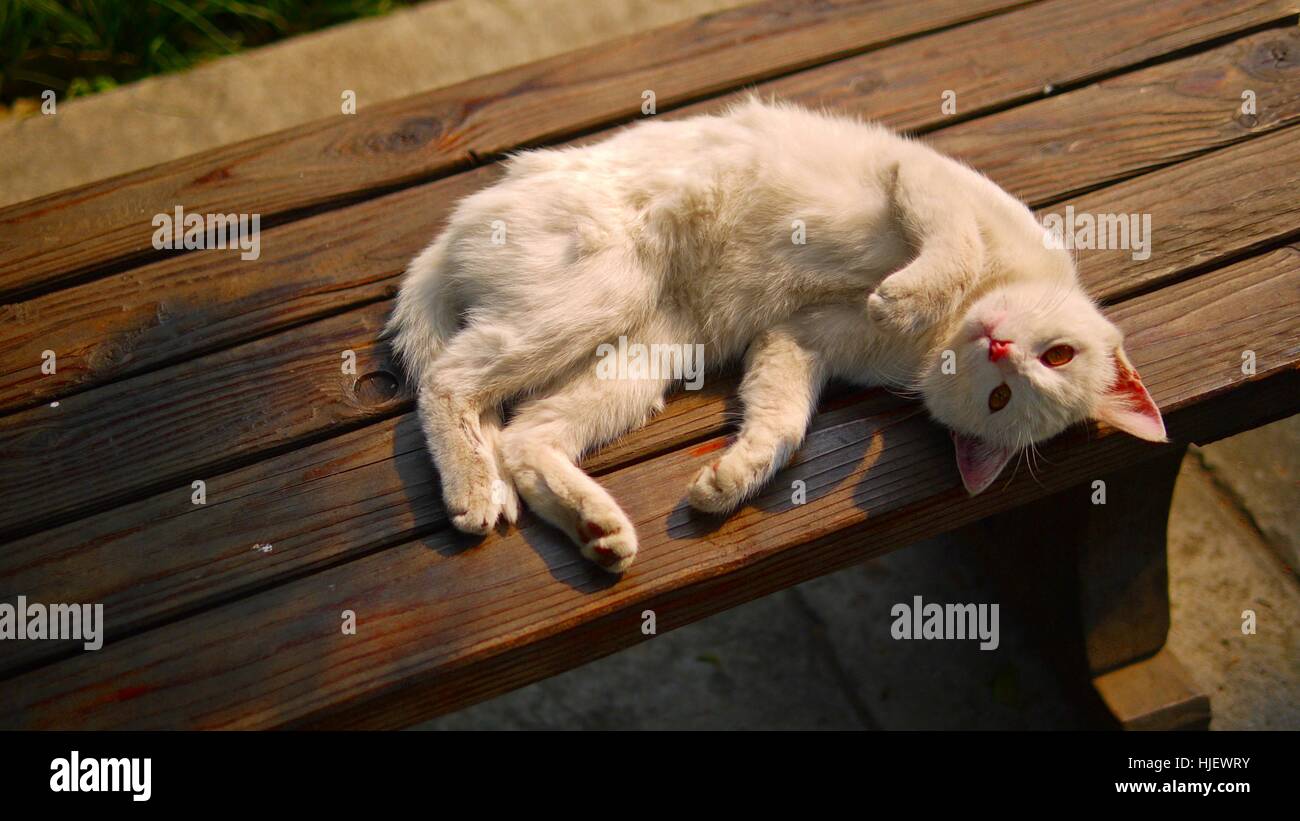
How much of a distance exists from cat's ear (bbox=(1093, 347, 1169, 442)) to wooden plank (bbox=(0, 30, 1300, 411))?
0.66 meters

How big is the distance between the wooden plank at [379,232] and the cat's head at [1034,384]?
2.00 feet

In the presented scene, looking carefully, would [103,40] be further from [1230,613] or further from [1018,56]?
[1230,613]

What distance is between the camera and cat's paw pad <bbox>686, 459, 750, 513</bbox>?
6.74 feet

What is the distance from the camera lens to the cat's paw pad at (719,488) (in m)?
2.05

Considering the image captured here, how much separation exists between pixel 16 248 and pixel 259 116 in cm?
143

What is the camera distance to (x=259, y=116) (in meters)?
3.83

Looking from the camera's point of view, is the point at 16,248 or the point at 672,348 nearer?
the point at 672,348

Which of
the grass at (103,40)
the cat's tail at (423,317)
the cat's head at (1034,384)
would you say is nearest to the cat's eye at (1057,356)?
the cat's head at (1034,384)

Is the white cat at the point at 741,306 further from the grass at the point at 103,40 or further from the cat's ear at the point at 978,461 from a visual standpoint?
the grass at the point at 103,40

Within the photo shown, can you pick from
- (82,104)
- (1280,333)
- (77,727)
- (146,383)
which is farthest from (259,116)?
(1280,333)

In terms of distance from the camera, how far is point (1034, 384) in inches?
82.5

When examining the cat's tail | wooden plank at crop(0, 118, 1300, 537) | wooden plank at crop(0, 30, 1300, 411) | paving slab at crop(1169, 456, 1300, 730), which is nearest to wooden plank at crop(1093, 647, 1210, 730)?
paving slab at crop(1169, 456, 1300, 730)
